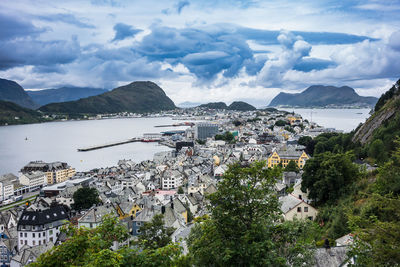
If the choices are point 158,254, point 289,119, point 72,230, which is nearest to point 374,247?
point 158,254

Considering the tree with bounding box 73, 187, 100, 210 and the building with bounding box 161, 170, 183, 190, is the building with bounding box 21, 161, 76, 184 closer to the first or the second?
the building with bounding box 161, 170, 183, 190

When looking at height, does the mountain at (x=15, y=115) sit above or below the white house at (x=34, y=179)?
above

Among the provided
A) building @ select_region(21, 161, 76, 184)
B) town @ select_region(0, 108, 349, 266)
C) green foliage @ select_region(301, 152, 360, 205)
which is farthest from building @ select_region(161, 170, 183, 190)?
green foliage @ select_region(301, 152, 360, 205)

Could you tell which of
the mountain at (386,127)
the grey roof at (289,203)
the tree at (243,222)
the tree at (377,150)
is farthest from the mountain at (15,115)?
the tree at (243,222)

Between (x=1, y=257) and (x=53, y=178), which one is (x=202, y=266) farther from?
(x=53, y=178)

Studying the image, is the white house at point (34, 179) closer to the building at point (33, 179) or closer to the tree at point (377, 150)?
the building at point (33, 179)
